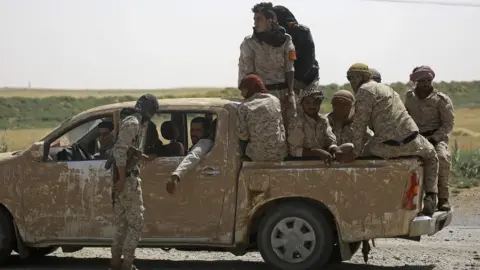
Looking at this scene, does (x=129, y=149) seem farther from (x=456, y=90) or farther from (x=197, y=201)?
(x=456, y=90)

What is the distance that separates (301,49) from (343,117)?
53.4 inches

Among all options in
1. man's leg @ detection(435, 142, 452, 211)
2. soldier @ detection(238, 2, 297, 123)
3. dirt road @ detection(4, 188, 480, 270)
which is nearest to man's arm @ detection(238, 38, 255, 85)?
soldier @ detection(238, 2, 297, 123)

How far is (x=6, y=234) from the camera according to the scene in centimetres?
1023

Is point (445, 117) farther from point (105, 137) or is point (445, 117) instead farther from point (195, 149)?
point (105, 137)

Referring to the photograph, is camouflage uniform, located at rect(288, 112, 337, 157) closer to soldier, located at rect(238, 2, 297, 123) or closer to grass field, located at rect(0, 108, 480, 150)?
soldier, located at rect(238, 2, 297, 123)

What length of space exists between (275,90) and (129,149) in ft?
6.49

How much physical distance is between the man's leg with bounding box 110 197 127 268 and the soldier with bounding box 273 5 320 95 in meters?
2.63

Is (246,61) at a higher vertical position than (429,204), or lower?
higher

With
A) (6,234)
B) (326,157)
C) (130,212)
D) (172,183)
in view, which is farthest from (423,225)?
(6,234)

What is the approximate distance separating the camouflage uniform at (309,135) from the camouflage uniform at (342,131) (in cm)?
20

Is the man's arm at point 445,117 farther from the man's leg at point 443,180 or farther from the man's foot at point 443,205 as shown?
the man's foot at point 443,205

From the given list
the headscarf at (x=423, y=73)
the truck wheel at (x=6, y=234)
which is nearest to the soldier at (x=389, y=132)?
the headscarf at (x=423, y=73)

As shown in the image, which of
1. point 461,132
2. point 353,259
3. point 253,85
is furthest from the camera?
point 461,132

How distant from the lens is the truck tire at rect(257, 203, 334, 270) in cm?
956
